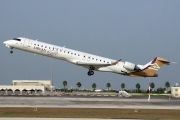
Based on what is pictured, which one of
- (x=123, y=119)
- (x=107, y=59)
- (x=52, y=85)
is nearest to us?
(x=123, y=119)

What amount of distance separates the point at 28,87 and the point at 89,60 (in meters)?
87.4

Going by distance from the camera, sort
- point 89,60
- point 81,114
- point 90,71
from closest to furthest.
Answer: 1. point 81,114
2. point 89,60
3. point 90,71

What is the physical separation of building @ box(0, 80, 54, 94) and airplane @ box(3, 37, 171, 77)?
240 ft

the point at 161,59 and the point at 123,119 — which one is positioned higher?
the point at 161,59

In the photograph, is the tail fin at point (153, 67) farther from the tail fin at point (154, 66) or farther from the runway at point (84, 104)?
the runway at point (84, 104)

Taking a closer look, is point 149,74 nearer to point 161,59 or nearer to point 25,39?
point 161,59

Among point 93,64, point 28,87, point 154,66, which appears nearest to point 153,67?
point 154,66

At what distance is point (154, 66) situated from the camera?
77000mm

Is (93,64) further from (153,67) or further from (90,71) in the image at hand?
(153,67)

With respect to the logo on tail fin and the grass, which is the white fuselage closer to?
the logo on tail fin

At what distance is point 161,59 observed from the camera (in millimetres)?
77000

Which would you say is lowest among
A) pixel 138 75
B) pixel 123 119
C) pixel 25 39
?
pixel 123 119

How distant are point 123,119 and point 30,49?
28640 mm

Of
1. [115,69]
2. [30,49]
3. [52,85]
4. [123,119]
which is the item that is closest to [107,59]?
[115,69]
